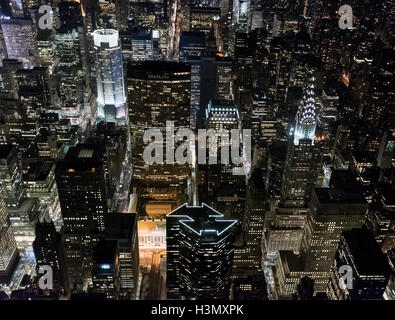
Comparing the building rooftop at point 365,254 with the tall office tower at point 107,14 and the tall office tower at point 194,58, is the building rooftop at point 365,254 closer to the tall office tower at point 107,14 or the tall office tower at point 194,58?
the tall office tower at point 194,58

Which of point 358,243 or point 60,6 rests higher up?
point 60,6

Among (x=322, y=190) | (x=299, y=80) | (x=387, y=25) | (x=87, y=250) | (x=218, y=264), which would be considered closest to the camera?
(x=218, y=264)

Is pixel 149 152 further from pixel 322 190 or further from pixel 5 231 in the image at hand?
pixel 322 190

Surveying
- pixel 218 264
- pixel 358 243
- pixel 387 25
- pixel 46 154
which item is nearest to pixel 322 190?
pixel 358 243

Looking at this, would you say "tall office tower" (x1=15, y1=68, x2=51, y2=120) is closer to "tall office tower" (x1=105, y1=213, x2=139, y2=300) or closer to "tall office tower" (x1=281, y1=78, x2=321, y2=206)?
"tall office tower" (x1=105, y1=213, x2=139, y2=300)

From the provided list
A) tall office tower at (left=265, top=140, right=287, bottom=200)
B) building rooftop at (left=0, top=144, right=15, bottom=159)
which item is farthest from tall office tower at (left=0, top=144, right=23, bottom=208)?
tall office tower at (left=265, top=140, right=287, bottom=200)

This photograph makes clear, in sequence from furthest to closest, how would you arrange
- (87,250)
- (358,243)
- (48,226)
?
(87,250) < (48,226) < (358,243)

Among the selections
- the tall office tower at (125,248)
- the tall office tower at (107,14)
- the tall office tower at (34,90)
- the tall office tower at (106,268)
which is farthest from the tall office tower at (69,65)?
the tall office tower at (106,268)
